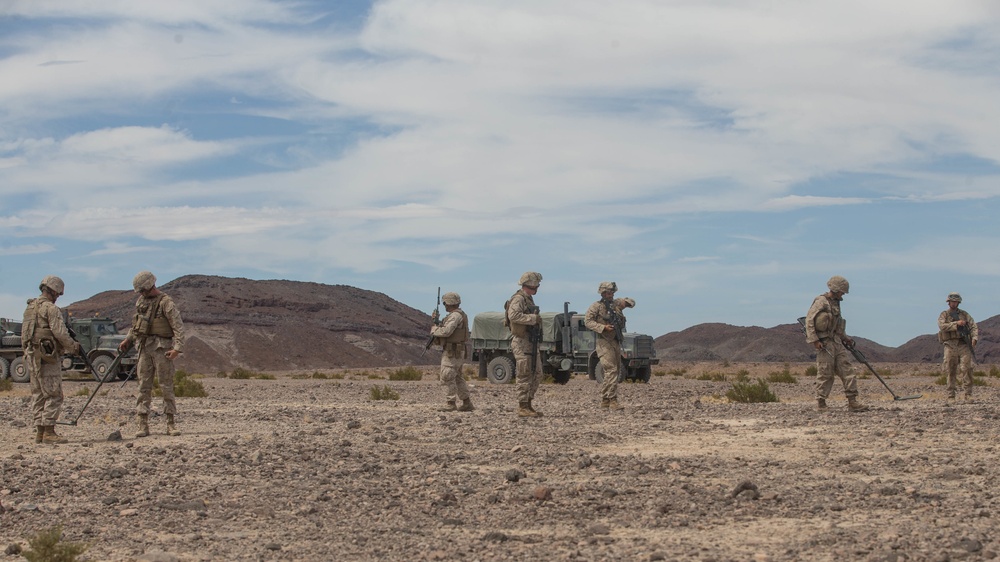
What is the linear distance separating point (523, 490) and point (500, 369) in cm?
2352

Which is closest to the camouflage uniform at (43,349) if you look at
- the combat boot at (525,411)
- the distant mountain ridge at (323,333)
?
the combat boot at (525,411)

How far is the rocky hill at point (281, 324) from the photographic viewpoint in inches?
3201

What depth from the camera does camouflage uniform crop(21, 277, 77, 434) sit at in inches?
481

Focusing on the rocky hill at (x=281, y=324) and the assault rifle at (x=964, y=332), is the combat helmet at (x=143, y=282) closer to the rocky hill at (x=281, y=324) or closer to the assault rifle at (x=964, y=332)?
the assault rifle at (x=964, y=332)

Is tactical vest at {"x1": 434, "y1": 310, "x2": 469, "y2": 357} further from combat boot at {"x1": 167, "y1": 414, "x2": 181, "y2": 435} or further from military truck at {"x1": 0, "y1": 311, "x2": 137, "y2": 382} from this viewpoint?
military truck at {"x1": 0, "y1": 311, "x2": 137, "y2": 382}

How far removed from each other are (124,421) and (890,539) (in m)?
12.3

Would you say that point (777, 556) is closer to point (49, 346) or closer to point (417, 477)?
point (417, 477)

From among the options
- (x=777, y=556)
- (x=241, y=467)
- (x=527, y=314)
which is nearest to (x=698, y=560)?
(x=777, y=556)

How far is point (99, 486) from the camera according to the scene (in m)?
9.18

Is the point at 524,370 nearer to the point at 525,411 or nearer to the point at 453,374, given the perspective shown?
the point at 525,411

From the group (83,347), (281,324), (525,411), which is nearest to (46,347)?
(525,411)

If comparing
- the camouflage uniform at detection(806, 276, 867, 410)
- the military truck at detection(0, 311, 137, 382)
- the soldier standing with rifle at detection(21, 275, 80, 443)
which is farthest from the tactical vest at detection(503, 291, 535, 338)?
the military truck at detection(0, 311, 137, 382)

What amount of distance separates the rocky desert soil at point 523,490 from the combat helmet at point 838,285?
2.06 m

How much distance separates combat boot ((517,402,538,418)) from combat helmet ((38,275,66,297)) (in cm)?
613
